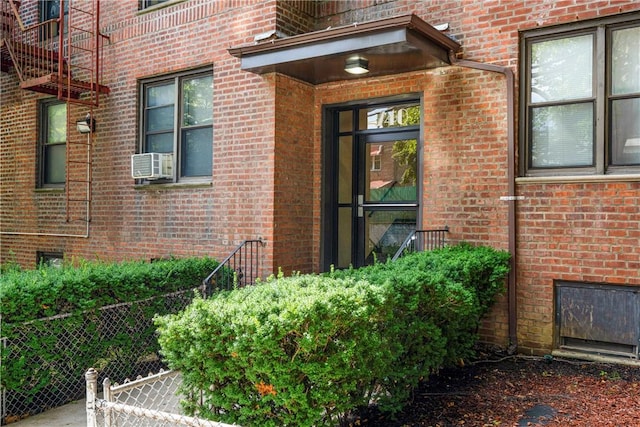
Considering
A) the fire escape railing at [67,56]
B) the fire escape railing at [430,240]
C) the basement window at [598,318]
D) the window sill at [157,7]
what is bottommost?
the basement window at [598,318]

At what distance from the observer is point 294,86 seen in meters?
7.27

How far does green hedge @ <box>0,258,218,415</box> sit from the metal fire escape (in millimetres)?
3750

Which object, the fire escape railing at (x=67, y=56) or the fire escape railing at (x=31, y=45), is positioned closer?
the fire escape railing at (x=67, y=56)

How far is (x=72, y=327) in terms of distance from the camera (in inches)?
197

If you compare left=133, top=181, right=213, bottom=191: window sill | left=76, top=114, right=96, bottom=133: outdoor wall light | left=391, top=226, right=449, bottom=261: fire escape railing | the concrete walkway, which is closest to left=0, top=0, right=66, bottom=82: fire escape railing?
left=76, top=114, right=96, bottom=133: outdoor wall light

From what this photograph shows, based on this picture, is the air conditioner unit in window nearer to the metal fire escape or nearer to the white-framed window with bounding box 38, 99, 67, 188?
the metal fire escape

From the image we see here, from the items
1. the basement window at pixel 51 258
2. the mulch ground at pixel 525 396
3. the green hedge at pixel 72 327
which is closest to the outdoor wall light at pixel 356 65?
the green hedge at pixel 72 327

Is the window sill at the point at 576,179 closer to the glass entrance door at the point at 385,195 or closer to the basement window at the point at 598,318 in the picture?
the basement window at the point at 598,318

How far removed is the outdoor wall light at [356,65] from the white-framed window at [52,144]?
5548 millimetres

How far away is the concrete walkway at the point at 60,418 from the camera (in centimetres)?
450

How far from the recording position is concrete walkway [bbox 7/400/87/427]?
177 inches

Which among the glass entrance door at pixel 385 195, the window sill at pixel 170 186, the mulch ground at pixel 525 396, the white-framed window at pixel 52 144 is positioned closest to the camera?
the mulch ground at pixel 525 396

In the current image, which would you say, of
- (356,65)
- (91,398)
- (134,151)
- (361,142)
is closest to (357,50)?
(356,65)

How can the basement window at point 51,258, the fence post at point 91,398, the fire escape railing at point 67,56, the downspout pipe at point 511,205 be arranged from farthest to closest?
1. the basement window at point 51,258
2. the fire escape railing at point 67,56
3. the downspout pipe at point 511,205
4. the fence post at point 91,398
